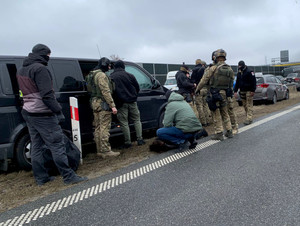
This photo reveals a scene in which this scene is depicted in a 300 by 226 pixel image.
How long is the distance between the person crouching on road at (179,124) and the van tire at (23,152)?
220cm

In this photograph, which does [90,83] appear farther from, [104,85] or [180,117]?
[180,117]

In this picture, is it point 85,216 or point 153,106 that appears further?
point 153,106

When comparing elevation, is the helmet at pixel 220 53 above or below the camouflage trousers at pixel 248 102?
above

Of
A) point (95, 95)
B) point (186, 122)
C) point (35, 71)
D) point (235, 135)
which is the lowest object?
point (235, 135)

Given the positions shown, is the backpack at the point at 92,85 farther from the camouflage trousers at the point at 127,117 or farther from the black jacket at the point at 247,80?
the black jacket at the point at 247,80

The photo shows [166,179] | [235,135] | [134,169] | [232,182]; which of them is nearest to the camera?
[232,182]

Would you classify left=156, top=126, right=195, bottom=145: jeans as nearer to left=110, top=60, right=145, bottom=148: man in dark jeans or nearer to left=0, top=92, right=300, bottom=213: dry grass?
left=0, top=92, right=300, bottom=213: dry grass

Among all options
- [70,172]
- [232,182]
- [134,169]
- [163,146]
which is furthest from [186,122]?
[70,172]

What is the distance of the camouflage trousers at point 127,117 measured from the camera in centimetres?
538

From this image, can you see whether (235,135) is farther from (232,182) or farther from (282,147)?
(232,182)

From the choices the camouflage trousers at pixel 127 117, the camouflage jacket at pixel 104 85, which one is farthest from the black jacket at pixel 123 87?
the camouflage jacket at pixel 104 85

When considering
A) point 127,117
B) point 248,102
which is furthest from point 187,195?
point 248,102

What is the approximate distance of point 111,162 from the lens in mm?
4445

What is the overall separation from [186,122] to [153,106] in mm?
1539
